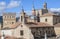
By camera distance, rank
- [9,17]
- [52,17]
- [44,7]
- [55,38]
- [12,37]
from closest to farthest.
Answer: [12,37] < [55,38] < [52,17] < [44,7] < [9,17]

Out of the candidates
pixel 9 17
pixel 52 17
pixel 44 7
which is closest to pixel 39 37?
pixel 52 17

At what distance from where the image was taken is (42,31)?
35031 mm

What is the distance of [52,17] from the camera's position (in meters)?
38.1

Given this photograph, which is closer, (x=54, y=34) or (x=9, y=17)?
(x=54, y=34)

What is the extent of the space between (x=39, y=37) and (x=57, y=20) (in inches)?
267

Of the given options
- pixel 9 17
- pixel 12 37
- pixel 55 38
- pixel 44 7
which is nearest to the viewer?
pixel 12 37

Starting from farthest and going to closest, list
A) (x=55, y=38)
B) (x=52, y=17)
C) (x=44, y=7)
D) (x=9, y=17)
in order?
(x=9, y=17) → (x=44, y=7) → (x=52, y=17) → (x=55, y=38)

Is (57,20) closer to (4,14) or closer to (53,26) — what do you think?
(53,26)

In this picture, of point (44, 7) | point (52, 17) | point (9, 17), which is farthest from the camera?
point (9, 17)

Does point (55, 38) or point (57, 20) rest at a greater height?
point (57, 20)

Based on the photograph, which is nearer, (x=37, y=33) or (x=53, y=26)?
(x=37, y=33)

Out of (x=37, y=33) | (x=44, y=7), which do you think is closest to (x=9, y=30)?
(x=37, y=33)

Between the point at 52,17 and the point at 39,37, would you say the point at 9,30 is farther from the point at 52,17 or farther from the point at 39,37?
the point at 52,17

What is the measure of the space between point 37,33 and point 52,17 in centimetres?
566
